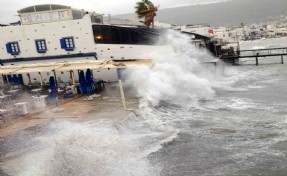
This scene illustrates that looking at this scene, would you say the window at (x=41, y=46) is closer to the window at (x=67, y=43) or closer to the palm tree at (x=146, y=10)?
the window at (x=67, y=43)

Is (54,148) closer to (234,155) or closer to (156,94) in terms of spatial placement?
(234,155)

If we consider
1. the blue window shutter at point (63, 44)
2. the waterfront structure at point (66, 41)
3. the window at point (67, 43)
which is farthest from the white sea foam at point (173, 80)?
the blue window shutter at point (63, 44)

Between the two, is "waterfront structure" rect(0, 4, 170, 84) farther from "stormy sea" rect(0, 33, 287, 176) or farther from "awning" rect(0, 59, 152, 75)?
"awning" rect(0, 59, 152, 75)

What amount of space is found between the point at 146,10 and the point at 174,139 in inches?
1180

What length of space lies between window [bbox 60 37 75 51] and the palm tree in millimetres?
15884

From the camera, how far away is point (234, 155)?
12.9m

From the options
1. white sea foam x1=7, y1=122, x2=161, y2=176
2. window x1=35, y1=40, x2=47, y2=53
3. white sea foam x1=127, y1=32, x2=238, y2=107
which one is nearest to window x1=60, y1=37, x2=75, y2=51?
window x1=35, y1=40, x2=47, y2=53

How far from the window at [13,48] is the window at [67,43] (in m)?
5.03

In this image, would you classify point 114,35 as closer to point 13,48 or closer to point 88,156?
point 13,48

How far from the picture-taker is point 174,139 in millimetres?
14883

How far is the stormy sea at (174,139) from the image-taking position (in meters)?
11.9

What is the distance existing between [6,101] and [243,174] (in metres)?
18.0

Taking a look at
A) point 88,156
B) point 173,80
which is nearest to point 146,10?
point 173,80

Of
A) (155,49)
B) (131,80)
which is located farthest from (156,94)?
(155,49)
